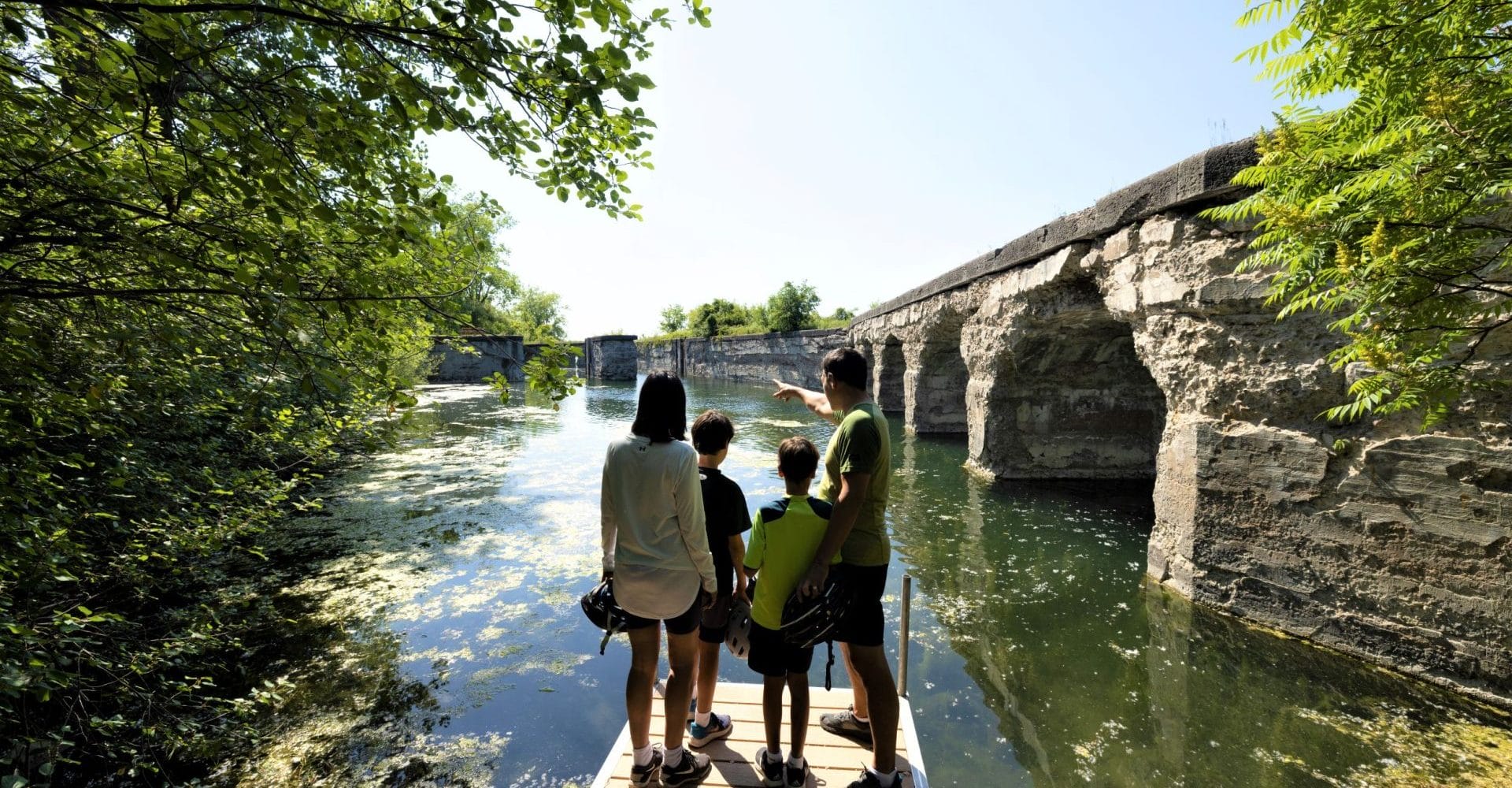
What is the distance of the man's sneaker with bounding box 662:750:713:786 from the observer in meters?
2.39

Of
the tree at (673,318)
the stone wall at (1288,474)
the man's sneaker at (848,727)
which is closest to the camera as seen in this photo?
the man's sneaker at (848,727)

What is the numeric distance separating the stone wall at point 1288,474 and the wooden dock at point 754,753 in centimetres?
275

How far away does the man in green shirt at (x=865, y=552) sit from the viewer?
2.23 meters

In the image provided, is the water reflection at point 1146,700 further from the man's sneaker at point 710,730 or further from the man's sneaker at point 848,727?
Answer: the man's sneaker at point 710,730

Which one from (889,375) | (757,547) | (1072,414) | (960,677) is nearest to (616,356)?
(889,375)

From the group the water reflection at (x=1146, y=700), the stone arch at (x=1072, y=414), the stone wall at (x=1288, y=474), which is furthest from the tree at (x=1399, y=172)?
the stone arch at (x=1072, y=414)

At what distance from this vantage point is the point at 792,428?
13.2 meters

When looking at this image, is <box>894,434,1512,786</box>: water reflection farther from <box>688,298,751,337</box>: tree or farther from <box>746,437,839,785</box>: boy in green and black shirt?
<box>688,298,751,337</box>: tree

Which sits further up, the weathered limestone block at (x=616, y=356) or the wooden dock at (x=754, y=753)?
the weathered limestone block at (x=616, y=356)

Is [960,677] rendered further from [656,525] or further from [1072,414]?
[1072,414]

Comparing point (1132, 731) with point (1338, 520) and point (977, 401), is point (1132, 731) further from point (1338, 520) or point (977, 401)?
point (977, 401)

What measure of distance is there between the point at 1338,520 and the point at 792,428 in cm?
993

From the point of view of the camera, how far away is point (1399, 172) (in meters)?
2.20

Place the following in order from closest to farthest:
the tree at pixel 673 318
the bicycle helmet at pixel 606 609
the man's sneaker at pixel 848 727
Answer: the bicycle helmet at pixel 606 609, the man's sneaker at pixel 848 727, the tree at pixel 673 318
